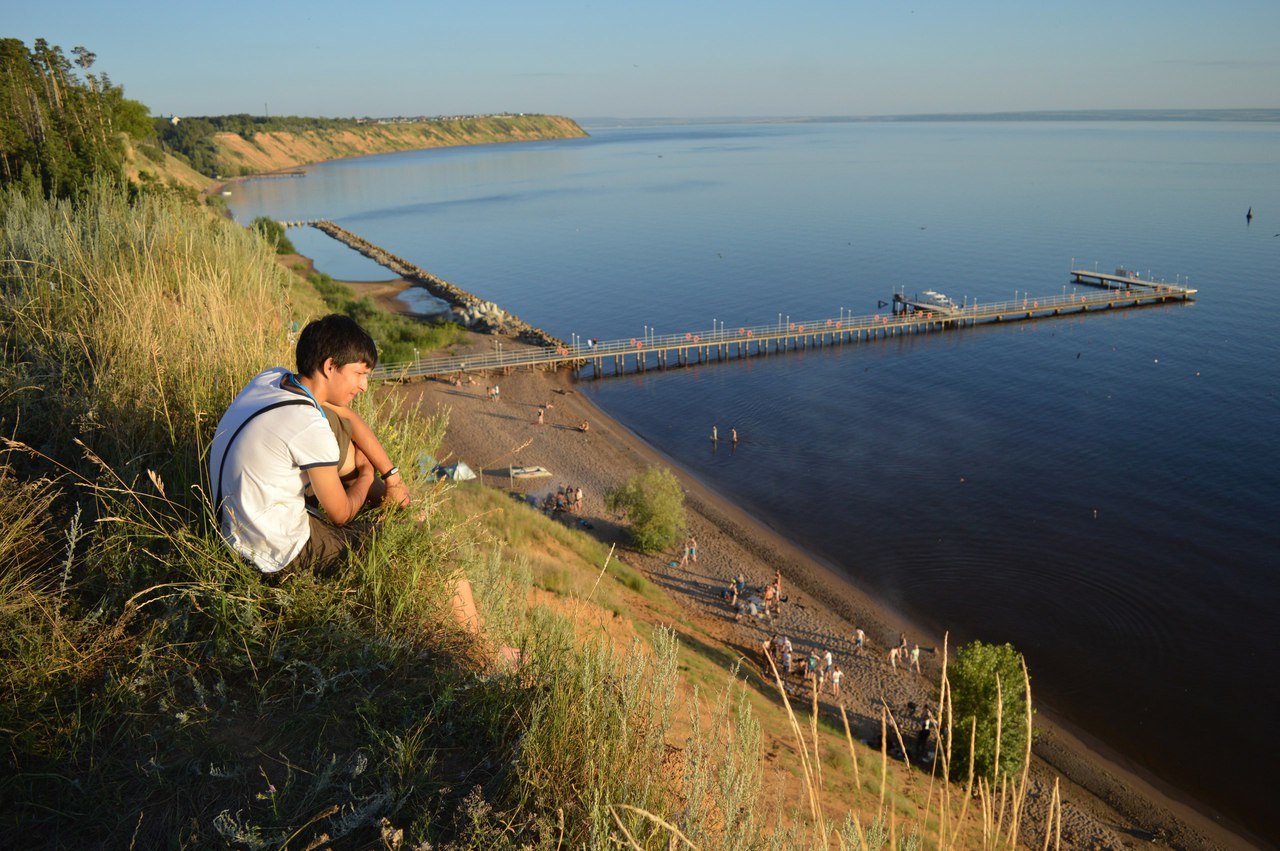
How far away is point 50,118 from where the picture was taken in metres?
25.0

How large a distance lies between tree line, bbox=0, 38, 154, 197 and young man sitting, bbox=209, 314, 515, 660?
20105 mm

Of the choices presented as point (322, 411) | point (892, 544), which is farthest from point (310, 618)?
point (892, 544)

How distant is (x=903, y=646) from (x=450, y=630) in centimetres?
1885

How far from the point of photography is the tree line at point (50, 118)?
2100 cm

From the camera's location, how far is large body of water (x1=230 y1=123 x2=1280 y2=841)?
20.6 metres

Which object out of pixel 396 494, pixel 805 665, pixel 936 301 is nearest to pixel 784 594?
pixel 805 665

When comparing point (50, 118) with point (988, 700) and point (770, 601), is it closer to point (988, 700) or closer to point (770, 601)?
point (770, 601)

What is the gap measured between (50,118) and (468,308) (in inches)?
1125

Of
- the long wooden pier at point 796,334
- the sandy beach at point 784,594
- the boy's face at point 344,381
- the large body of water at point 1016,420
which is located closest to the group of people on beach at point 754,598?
the sandy beach at point 784,594

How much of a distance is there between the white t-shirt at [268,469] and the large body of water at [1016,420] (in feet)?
63.7

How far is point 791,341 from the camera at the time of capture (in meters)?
50.2

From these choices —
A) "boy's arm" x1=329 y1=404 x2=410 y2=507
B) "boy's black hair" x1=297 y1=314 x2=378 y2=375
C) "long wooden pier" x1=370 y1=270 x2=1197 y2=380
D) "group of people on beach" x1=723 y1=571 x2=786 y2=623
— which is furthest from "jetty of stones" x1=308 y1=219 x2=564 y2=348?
"boy's black hair" x1=297 y1=314 x2=378 y2=375

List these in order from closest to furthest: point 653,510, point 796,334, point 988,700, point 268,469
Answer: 1. point 268,469
2. point 988,700
3. point 653,510
4. point 796,334

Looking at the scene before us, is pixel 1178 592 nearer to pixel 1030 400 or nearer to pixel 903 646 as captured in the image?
pixel 903 646
